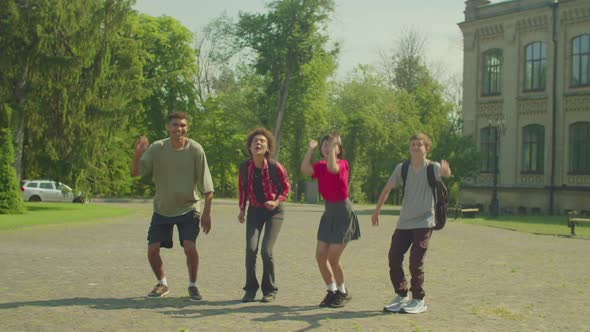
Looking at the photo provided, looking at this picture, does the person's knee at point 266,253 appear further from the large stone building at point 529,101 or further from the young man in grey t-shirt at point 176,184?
the large stone building at point 529,101

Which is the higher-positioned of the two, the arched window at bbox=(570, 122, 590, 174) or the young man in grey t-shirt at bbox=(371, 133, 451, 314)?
the arched window at bbox=(570, 122, 590, 174)

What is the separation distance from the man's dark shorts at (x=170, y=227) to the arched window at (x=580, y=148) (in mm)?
33335

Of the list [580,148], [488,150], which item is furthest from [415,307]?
[488,150]

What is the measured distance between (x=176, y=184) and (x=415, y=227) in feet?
9.03

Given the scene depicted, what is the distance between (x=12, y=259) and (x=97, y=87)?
17.1m

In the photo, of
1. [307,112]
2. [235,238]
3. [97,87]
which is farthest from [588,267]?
[307,112]

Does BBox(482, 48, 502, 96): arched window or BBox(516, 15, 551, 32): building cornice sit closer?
BBox(516, 15, 551, 32): building cornice

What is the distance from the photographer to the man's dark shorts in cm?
848

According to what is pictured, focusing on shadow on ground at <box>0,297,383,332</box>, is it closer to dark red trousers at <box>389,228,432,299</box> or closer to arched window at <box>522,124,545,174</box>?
dark red trousers at <box>389,228,432,299</box>

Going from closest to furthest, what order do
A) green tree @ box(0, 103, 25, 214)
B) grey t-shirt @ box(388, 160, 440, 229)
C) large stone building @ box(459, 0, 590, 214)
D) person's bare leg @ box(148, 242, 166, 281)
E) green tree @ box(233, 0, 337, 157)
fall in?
grey t-shirt @ box(388, 160, 440, 229)
person's bare leg @ box(148, 242, 166, 281)
green tree @ box(0, 103, 25, 214)
large stone building @ box(459, 0, 590, 214)
green tree @ box(233, 0, 337, 157)

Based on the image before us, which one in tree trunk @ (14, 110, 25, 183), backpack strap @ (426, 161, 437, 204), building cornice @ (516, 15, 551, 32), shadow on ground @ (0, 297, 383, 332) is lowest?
shadow on ground @ (0, 297, 383, 332)

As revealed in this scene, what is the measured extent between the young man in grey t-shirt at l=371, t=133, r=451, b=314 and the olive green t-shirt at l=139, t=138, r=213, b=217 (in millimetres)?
2255

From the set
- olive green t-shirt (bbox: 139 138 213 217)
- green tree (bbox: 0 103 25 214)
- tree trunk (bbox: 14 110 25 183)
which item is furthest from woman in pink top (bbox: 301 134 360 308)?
tree trunk (bbox: 14 110 25 183)

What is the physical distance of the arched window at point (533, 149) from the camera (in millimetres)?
40031
